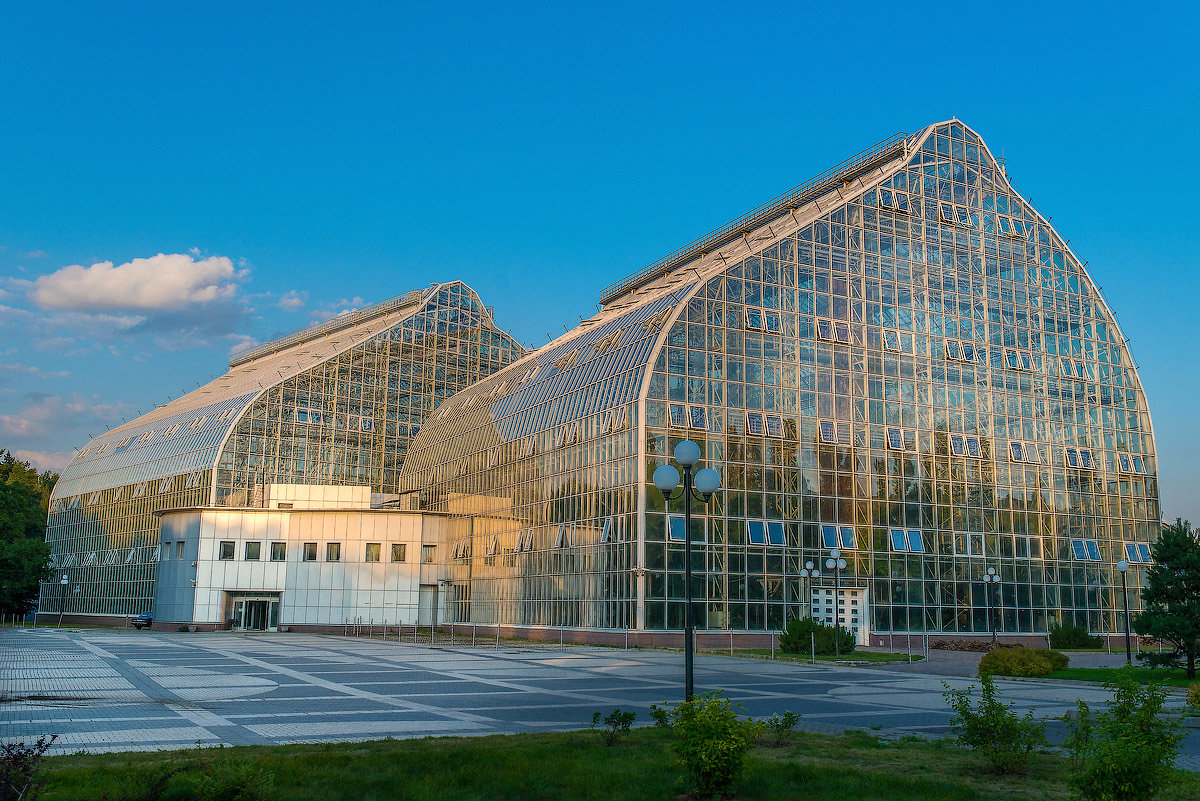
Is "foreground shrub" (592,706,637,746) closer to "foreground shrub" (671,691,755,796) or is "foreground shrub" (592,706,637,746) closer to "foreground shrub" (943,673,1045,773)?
"foreground shrub" (671,691,755,796)

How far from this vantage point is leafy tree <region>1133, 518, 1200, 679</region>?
114 feet

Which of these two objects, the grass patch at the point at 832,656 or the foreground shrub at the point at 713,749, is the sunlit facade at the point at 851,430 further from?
the foreground shrub at the point at 713,749

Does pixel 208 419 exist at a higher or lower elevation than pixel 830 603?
higher

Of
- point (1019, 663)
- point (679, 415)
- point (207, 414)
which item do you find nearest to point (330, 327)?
point (207, 414)

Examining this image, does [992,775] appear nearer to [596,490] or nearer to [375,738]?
[375,738]

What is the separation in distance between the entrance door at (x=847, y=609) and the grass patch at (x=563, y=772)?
140 ft

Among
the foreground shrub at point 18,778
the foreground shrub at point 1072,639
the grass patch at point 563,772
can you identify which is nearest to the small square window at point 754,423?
the foreground shrub at point 1072,639

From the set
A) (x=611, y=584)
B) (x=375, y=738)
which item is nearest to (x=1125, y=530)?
(x=611, y=584)

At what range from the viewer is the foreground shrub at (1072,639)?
59.0 meters

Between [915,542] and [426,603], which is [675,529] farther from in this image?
[426,603]

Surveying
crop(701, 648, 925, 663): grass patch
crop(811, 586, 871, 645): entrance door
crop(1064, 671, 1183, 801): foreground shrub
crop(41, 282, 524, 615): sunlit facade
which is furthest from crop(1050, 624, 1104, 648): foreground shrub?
crop(41, 282, 524, 615): sunlit facade

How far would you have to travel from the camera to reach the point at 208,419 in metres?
84.4

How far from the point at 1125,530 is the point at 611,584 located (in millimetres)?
37932

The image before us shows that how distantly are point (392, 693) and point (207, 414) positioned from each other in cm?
6577
